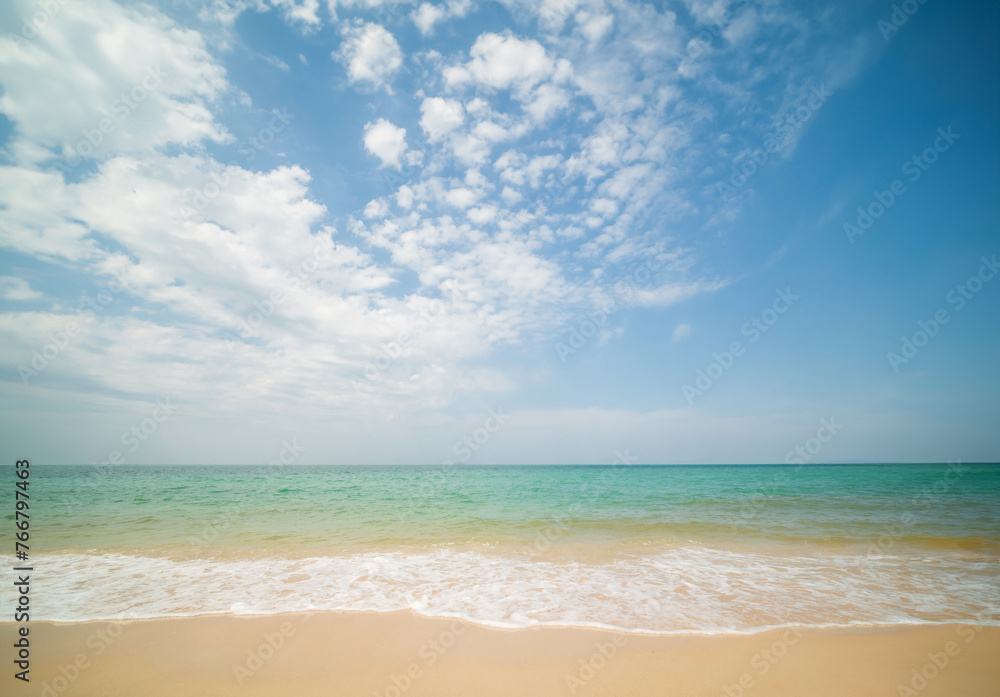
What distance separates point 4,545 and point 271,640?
11.0 metres

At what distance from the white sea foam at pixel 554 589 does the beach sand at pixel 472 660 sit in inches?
16.5

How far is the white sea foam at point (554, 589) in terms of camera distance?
5668mm

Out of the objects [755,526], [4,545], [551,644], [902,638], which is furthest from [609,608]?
[4,545]

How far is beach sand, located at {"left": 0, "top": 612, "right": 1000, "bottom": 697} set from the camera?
394cm

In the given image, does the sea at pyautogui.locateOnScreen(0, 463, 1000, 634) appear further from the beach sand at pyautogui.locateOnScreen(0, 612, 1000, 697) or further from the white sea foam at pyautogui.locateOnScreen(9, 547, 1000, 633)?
the beach sand at pyautogui.locateOnScreen(0, 612, 1000, 697)

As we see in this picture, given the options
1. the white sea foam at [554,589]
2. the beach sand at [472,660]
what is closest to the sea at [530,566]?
the white sea foam at [554,589]

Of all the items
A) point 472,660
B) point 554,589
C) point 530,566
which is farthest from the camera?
point 530,566

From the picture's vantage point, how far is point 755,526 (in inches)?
498

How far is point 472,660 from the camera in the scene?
176 inches

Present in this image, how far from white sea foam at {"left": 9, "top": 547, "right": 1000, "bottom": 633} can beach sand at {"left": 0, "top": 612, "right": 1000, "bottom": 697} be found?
42 centimetres

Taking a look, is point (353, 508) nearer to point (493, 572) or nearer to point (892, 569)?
point (493, 572)

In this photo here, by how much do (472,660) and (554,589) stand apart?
8.69 ft

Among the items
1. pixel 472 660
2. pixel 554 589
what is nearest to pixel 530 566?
pixel 554 589

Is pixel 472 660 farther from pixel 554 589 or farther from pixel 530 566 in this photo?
pixel 530 566
